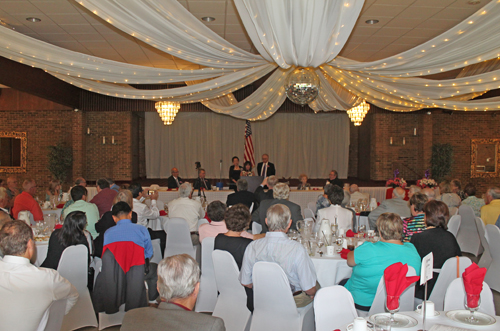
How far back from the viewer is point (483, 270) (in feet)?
8.02

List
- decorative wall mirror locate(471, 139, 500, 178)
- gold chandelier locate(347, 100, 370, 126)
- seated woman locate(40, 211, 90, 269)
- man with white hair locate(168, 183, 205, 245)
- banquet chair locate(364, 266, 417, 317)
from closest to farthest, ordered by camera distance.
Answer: banquet chair locate(364, 266, 417, 317) < seated woman locate(40, 211, 90, 269) < man with white hair locate(168, 183, 205, 245) < gold chandelier locate(347, 100, 370, 126) < decorative wall mirror locate(471, 139, 500, 178)

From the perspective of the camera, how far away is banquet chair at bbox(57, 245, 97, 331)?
13.0 feet

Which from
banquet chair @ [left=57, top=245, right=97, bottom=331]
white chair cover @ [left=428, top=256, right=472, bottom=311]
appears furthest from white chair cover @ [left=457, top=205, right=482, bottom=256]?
banquet chair @ [left=57, top=245, right=97, bottom=331]

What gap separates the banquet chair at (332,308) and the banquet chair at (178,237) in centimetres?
331

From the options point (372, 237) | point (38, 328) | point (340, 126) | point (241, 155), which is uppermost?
point (340, 126)

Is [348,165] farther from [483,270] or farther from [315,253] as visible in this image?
[483,270]

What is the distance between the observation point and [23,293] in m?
2.73

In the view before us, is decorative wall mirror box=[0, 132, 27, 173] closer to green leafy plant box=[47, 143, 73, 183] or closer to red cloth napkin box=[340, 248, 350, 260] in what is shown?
green leafy plant box=[47, 143, 73, 183]

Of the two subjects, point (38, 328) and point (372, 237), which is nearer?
point (38, 328)

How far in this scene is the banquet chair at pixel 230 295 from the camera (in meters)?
3.71

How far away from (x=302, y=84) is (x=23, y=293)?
427 centimetres

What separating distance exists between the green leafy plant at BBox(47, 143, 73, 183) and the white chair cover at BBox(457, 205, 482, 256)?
12.1 meters

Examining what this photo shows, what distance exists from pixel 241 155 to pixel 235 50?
13794 mm

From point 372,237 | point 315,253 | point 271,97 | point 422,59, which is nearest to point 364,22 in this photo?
point 271,97
